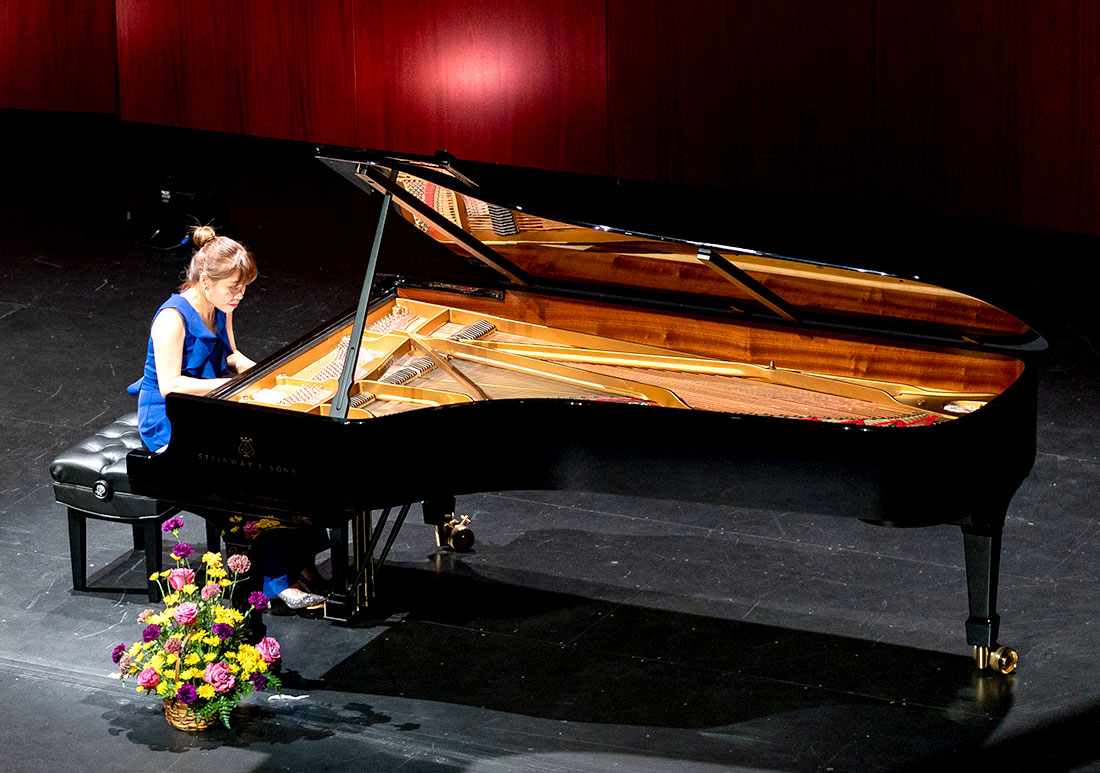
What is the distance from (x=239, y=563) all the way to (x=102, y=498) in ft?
2.49

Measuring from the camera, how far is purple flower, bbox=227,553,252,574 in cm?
444

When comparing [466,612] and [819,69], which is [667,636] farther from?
[819,69]

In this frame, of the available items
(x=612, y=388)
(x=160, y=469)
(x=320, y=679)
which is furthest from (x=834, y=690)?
(x=160, y=469)

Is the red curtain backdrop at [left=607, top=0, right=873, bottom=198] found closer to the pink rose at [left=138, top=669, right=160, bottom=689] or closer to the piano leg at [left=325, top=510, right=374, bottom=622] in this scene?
the piano leg at [left=325, top=510, right=374, bottom=622]

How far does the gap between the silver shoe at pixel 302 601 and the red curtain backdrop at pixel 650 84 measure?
4.85m

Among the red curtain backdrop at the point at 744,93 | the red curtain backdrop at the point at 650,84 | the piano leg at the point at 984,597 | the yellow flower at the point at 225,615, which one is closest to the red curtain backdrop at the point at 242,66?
the red curtain backdrop at the point at 650,84

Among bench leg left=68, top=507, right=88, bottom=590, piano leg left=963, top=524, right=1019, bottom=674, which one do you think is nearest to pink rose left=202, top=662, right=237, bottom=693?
bench leg left=68, top=507, right=88, bottom=590

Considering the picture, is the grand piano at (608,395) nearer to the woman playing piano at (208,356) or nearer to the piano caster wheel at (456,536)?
the piano caster wheel at (456,536)

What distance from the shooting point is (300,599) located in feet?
16.5

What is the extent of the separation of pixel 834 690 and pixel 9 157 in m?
7.07

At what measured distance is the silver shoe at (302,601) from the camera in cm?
504

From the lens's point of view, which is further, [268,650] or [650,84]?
[650,84]

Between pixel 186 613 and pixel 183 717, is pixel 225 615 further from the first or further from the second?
pixel 183 717

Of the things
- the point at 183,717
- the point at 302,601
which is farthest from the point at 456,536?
the point at 183,717
